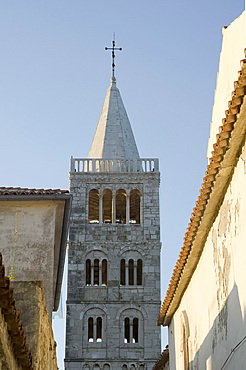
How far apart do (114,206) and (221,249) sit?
31.0 m

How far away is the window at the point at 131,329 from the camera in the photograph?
39500mm

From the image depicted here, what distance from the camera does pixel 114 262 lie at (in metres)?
40.7

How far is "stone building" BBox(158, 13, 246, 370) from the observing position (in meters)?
9.06

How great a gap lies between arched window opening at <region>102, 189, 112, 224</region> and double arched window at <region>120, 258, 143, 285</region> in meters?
3.28

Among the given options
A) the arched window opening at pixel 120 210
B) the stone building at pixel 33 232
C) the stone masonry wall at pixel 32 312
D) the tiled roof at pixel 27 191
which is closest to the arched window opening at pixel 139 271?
the arched window opening at pixel 120 210

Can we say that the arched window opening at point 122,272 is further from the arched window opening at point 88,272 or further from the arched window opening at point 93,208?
the arched window opening at point 93,208

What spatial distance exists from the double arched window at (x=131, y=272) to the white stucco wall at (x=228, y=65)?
2618cm

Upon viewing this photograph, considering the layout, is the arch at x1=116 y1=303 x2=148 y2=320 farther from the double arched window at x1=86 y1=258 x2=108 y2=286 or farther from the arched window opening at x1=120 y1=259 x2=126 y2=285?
the double arched window at x1=86 y1=258 x2=108 y2=286

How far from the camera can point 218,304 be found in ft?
36.4

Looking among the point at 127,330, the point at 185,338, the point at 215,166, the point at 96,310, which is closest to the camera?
the point at 215,166

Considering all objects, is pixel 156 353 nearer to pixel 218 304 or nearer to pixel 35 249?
pixel 35 249

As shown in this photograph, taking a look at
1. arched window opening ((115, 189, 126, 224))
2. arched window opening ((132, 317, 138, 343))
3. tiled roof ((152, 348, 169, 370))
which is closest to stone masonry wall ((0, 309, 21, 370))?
tiled roof ((152, 348, 169, 370))

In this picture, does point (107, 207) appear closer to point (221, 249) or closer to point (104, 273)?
point (104, 273)

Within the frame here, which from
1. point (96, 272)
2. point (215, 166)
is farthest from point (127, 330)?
point (215, 166)
